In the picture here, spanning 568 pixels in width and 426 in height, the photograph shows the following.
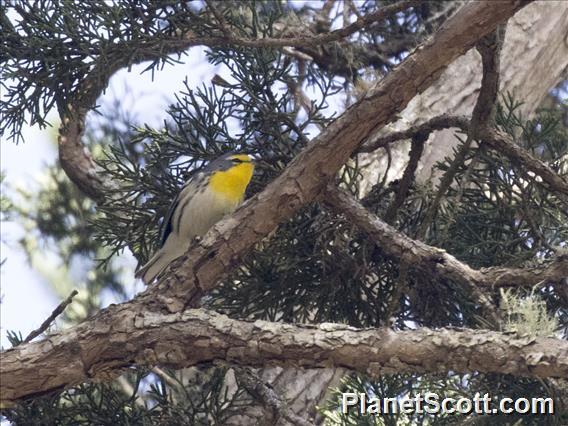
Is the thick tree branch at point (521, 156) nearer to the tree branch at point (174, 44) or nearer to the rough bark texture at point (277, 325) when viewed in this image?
the rough bark texture at point (277, 325)

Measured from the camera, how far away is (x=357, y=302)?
157 inches

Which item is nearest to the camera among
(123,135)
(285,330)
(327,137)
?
(285,330)

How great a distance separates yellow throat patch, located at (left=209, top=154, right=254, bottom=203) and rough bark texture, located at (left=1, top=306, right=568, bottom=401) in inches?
47.5

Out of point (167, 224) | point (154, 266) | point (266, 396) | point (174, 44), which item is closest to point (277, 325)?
point (266, 396)

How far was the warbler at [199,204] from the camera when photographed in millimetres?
4141

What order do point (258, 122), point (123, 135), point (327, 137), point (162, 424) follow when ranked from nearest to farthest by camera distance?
point (327, 137) < point (162, 424) < point (258, 122) < point (123, 135)

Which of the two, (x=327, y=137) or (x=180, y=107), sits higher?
(x=180, y=107)

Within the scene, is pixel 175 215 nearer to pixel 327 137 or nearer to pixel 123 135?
pixel 327 137

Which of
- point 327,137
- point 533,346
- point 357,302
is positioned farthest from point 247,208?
point 533,346

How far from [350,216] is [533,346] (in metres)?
1.12

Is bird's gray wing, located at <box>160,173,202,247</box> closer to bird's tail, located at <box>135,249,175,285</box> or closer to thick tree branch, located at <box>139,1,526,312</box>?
bird's tail, located at <box>135,249,175,285</box>

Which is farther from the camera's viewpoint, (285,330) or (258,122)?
(258,122)

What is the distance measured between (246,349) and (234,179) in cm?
143

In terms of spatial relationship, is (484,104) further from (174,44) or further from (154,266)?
(154,266)
